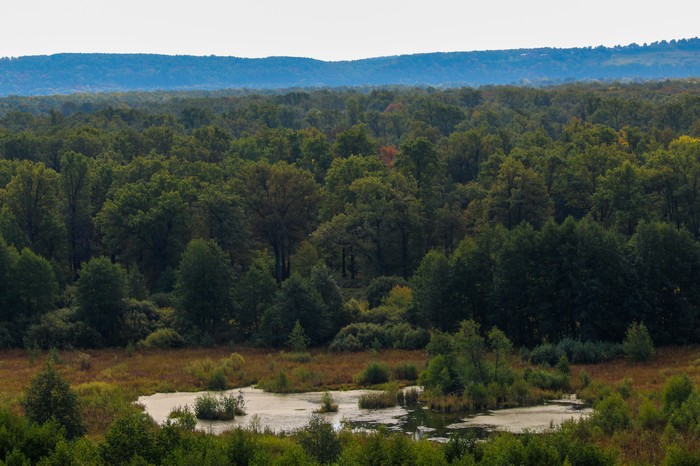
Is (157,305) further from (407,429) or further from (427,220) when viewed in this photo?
(407,429)

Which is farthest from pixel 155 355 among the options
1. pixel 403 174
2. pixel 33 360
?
pixel 403 174

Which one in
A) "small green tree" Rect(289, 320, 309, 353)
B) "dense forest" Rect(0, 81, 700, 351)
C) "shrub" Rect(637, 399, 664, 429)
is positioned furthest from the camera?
"dense forest" Rect(0, 81, 700, 351)

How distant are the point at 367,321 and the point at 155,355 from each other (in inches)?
552

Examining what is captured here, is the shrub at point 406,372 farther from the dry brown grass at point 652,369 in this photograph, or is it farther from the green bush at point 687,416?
the green bush at point 687,416

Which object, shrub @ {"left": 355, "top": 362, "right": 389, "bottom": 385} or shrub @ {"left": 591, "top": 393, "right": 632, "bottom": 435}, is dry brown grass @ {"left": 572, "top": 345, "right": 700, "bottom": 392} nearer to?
shrub @ {"left": 591, "top": 393, "right": 632, "bottom": 435}

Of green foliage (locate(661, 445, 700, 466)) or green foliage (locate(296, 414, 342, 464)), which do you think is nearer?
green foliage (locate(661, 445, 700, 466))

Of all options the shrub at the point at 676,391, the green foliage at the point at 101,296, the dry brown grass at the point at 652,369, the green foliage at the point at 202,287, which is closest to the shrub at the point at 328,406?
the dry brown grass at the point at 652,369

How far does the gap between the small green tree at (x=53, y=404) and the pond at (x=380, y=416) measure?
5.08 metres

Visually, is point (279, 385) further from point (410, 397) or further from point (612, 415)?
point (612, 415)

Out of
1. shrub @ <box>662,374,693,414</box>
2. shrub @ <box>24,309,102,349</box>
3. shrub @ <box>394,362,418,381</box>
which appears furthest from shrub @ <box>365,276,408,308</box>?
shrub @ <box>662,374,693,414</box>

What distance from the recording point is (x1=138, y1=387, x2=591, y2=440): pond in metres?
42.6

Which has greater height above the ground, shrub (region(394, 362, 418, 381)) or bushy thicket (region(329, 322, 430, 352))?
shrub (region(394, 362, 418, 381))

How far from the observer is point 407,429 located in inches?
1681

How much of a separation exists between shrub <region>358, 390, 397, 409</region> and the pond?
398 millimetres
